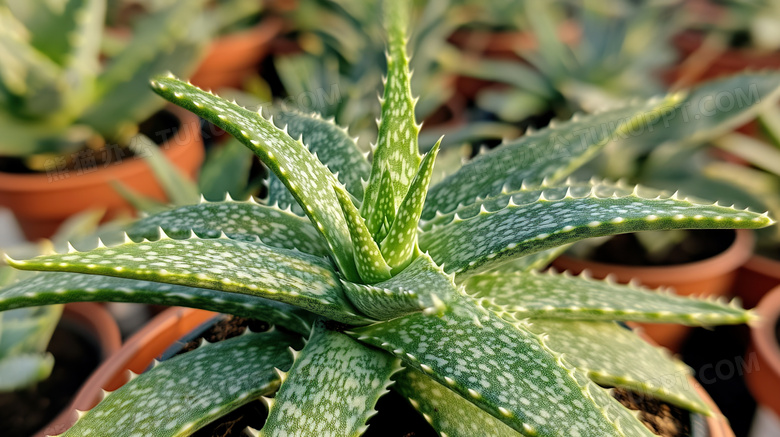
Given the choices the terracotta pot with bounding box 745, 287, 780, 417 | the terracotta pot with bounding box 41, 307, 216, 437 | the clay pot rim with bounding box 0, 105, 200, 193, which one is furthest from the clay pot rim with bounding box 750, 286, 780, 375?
the clay pot rim with bounding box 0, 105, 200, 193

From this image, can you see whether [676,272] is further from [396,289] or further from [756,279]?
[396,289]

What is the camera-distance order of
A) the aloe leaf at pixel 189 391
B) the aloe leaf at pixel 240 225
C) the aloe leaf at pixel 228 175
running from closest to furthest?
the aloe leaf at pixel 189 391 → the aloe leaf at pixel 240 225 → the aloe leaf at pixel 228 175

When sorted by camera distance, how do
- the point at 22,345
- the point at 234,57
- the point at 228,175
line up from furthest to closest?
1. the point at 234,57
2. the point at 228,175
3. the point at 22,345

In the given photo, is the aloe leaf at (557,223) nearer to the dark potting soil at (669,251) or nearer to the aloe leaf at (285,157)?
the aloe leaf at (285,157)

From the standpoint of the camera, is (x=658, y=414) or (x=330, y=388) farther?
(x=658, y=414)

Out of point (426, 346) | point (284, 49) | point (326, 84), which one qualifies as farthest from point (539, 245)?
point (284, 49)

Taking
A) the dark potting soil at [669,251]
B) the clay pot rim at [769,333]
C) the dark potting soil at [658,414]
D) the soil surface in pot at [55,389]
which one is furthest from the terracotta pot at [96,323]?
the clay pot rim at [769,333]

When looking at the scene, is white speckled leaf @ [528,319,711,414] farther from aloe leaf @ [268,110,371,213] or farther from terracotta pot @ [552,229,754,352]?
terracotta pot @ [552,229,754,352]

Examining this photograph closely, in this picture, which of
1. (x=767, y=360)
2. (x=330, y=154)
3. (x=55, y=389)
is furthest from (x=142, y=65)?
(x=767, y=360)
